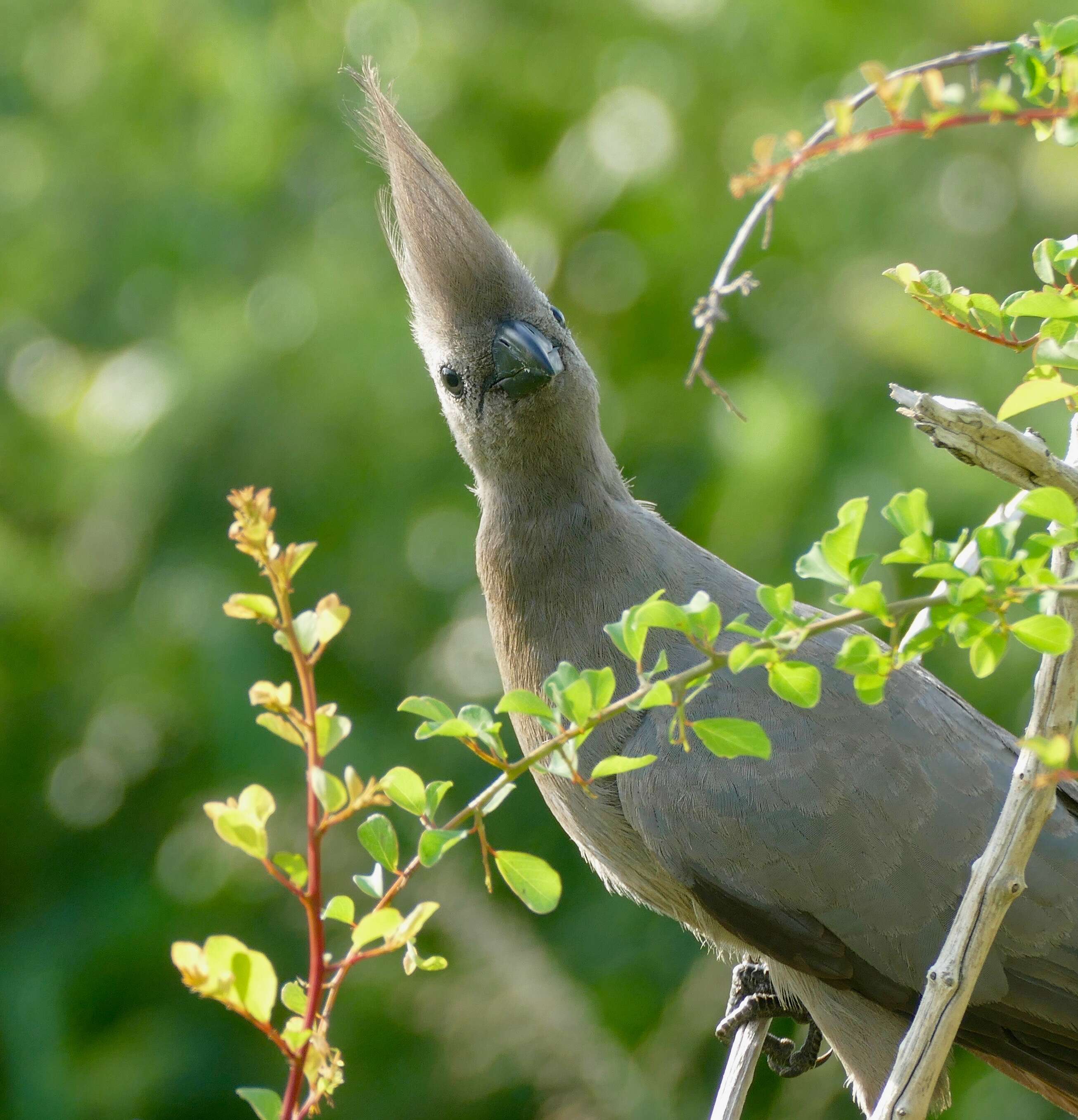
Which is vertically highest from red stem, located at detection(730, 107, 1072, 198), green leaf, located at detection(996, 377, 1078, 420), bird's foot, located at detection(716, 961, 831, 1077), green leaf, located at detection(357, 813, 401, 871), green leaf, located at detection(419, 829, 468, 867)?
red stem, located at detection(730, 107, 1072, 198)

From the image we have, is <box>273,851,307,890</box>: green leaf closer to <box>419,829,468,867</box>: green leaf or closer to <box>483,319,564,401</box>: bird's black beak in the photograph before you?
<box>419,829,468,867</box>: green leaf

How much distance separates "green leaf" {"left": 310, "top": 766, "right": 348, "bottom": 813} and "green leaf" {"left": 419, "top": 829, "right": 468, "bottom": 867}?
7cm

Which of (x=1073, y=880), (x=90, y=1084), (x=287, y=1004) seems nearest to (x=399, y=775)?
(x=287, y=1004)

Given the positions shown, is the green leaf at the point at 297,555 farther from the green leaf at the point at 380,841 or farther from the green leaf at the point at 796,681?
the green leaf at the point at 796,681

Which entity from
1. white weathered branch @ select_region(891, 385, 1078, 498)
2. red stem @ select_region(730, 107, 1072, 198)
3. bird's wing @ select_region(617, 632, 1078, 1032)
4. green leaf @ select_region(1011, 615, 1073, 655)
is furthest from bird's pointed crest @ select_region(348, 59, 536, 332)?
green leaf @ select_region(1011, 615, 1073, 655)

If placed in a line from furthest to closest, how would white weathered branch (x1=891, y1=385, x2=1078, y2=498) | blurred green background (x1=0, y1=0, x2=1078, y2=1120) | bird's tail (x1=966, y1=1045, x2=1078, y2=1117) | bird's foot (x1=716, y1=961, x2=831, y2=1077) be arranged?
blurred green background (x1=0, y1=0, x2=1078, y2=1120)
bird's foot (x1=716, y1=961, x2=831, y2=1077)
bird's tail (x1=966, y1=1045, x2=1078, y2=1117)
white weathered branch (x1=891, y1=385, x2=1078, y2=498)

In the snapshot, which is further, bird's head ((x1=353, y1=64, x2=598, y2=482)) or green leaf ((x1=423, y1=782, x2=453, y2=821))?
bird's head ((x1=353, y1=64, x2=598, y2=482))

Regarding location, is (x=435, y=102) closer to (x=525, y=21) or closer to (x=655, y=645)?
(x=525, y=21)

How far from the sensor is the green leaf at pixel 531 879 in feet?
3.06

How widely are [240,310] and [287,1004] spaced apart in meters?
3.64

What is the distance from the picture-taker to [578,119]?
4.55 metres

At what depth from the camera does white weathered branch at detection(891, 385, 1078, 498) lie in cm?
110

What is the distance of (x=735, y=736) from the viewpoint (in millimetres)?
912

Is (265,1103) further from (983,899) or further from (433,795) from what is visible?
(983,899)
